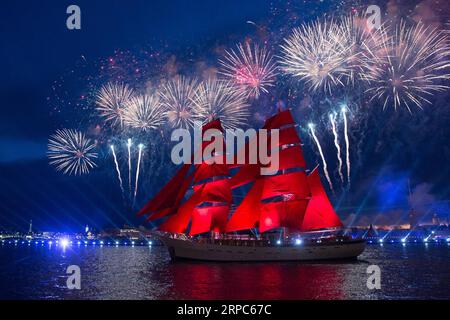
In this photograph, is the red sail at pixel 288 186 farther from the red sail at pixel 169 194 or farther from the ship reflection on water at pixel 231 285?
the ship reflection on water at pixel 231 285

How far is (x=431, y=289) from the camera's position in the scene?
39375mm

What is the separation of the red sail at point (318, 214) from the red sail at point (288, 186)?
285 centimetres

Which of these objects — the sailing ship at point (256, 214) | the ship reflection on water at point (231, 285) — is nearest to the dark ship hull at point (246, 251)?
the sailing ship at point (256, 214)

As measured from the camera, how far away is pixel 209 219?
7194cm

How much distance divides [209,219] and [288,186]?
563 inches

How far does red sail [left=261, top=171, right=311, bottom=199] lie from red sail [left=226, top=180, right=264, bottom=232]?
119 centimetres

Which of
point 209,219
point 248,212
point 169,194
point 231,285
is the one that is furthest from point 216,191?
point 231,285

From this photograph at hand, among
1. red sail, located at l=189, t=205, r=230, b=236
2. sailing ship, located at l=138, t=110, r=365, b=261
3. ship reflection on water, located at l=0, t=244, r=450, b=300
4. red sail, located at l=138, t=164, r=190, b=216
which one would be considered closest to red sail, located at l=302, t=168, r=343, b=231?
sailing ship, located at l=138, t=110, r=365, b=261

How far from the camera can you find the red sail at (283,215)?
71.9m

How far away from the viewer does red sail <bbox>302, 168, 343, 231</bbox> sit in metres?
73.1

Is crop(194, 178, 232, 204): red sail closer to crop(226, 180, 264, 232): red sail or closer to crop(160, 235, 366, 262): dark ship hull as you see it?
crop(226, 180, 264, 232): red sail
